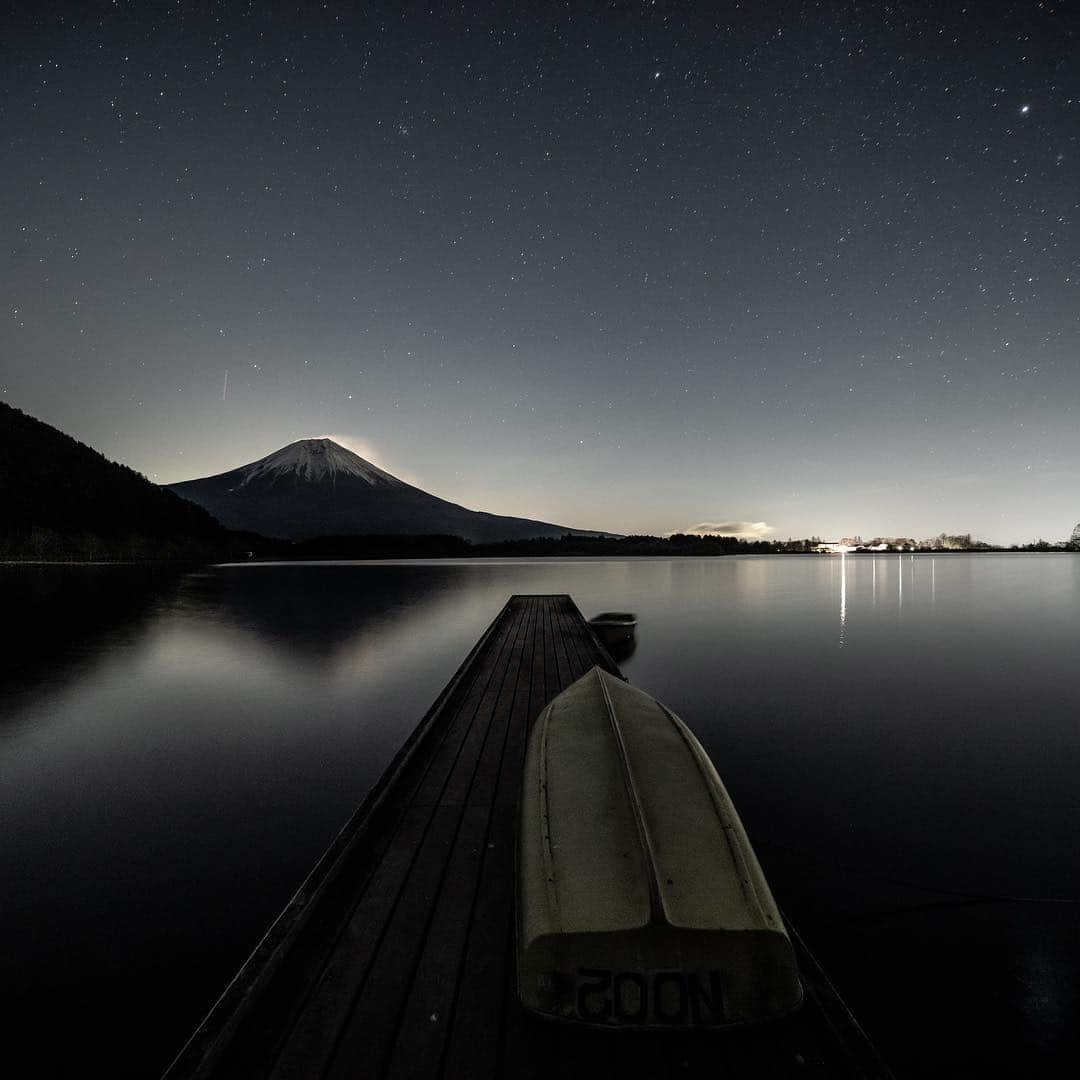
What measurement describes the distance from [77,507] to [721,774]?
125945 mm

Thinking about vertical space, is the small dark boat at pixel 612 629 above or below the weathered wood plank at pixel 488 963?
below

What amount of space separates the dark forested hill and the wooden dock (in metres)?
108

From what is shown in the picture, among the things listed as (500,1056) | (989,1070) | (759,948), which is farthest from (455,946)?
(989,1070)

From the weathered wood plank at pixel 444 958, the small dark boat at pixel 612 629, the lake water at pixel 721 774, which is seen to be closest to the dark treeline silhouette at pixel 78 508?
the lake water at pixel 721 774

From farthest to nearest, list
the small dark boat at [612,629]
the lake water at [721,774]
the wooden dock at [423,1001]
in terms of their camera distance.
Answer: the small dark boat at [612,629] < the lake water at [721,774] < the wooden dock at [423,1001]

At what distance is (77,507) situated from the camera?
97625 mm

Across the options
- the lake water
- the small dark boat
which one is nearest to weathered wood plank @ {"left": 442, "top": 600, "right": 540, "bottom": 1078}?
the lake water

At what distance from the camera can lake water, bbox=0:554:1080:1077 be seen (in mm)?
4273

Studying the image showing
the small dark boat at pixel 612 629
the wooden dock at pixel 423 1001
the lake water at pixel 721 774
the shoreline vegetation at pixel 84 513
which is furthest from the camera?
the shoreline vegetation at pixel 84 513

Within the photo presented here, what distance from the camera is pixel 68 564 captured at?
8450 cm

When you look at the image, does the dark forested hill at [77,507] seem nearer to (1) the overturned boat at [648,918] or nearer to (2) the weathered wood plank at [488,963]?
(2) the weathered wood plank at [488,963]

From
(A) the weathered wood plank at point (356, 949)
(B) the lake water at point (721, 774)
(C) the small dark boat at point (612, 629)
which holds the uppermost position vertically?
(A) the weathered wood plank at point (356, 949)

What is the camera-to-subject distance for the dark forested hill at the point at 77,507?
85938 millimetres

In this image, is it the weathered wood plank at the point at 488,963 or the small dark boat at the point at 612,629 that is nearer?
the weathered wood plank at the point at 488,963
